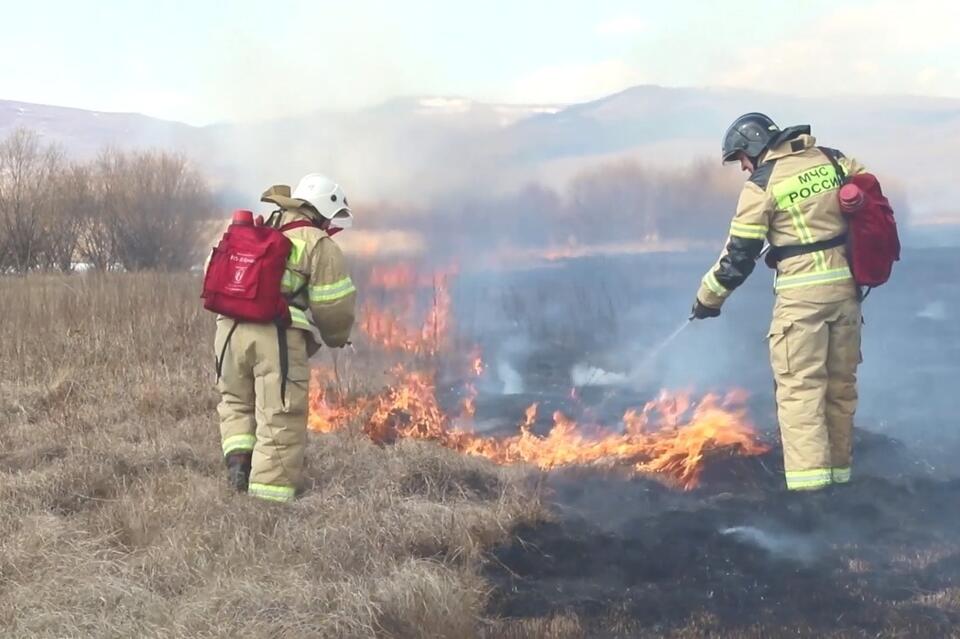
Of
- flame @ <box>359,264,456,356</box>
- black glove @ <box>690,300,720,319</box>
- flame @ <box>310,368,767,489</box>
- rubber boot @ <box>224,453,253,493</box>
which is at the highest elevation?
black glove @ <box>690,300,720,319</box>

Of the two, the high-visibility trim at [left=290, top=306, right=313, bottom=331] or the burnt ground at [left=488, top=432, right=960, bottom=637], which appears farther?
the high-visibility trim at [left=290, top=306, right=313, bottom=331]

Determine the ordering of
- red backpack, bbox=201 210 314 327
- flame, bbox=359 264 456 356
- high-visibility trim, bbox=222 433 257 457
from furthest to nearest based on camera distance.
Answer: flame, bbox=359 264 456 356, high-visibility trim, bbox=222 433 257 457, red backpack, bbox=201 210 314 327

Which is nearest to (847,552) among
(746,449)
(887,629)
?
(887,629)

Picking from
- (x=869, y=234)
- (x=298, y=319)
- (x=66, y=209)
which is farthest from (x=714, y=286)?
(x=66, y=209)

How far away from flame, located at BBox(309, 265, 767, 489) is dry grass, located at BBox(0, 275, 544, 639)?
672mm

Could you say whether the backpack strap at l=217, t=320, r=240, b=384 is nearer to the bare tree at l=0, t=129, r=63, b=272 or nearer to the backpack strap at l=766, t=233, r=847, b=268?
the backpack strap at l=766, t=233, r=847, b=268

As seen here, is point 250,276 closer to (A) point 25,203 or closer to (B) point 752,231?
(B) point 752,231

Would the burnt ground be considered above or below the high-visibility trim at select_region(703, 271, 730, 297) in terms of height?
below

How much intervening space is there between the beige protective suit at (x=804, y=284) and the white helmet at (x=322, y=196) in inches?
99.5

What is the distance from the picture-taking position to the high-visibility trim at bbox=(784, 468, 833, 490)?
506 centimetres

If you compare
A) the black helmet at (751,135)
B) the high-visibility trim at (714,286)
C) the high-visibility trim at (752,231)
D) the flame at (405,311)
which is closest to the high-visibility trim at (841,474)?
the high-visibility trim at (714,286)

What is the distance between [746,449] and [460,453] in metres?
2.21

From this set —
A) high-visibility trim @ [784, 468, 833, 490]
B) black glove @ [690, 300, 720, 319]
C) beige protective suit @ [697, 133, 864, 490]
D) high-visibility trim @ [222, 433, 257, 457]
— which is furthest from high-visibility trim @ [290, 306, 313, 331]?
high-visibility trim @ [784, 468, 833, 490]

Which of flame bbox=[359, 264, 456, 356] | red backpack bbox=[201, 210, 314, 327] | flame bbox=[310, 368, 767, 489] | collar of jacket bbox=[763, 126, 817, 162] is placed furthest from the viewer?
flame bbox=[359, 264, 456, 356]
